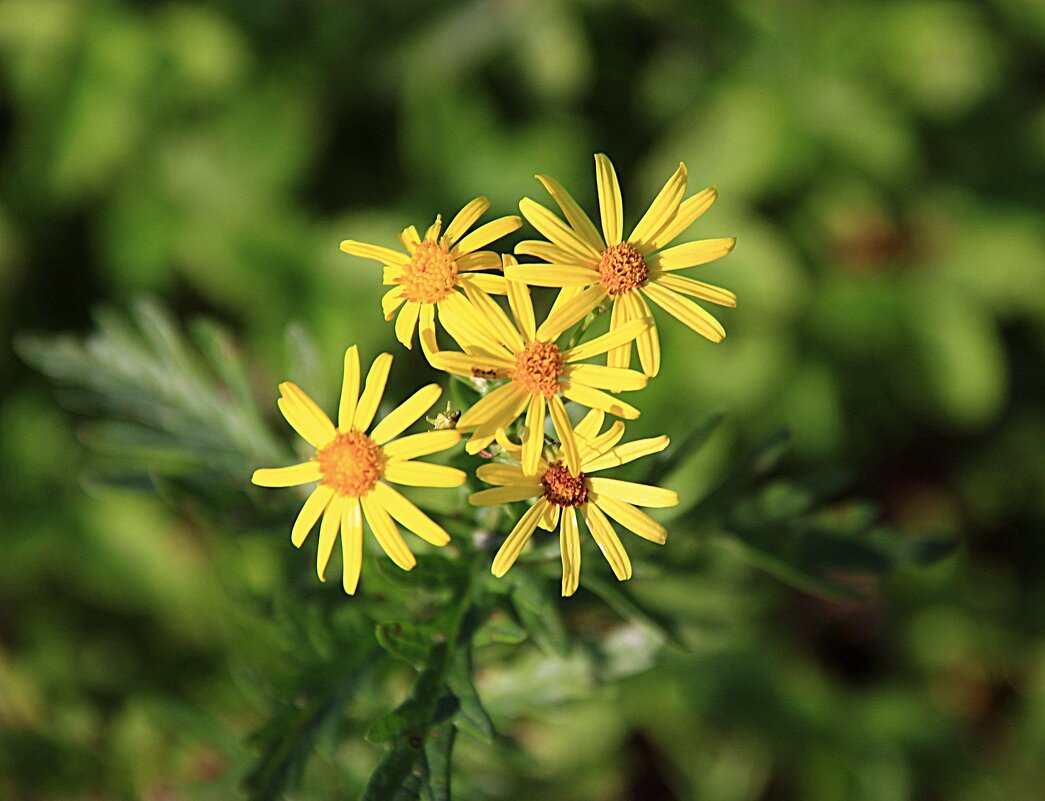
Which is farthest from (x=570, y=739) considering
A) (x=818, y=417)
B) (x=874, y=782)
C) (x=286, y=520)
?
(x=286, y=520)

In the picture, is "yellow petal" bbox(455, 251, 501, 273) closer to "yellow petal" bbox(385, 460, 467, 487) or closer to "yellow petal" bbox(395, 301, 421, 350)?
"yellow petal" bbox(395, 301, 421, 350)

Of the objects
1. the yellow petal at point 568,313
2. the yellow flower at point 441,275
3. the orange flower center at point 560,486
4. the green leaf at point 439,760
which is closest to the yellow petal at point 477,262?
the yellow flower at point 441,275

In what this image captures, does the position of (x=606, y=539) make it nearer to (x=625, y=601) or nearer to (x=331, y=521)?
(x=625, y=601)

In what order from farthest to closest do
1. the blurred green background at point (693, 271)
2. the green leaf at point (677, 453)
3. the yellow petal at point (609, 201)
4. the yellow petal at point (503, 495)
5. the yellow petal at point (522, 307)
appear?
the blurred green background at point (693, 271) → the green leaf at point (677, 453) → the yellow petal at point (609, 201) → the yellow petal at point (522, 307) → the yellow petal at point (503, 495)

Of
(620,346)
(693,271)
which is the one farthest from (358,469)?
(693,271)

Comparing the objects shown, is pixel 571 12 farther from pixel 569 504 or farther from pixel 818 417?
pixel 569 504

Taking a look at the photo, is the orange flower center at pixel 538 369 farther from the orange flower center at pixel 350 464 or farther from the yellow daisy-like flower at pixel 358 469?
the orange flower center at pixel 350 464
